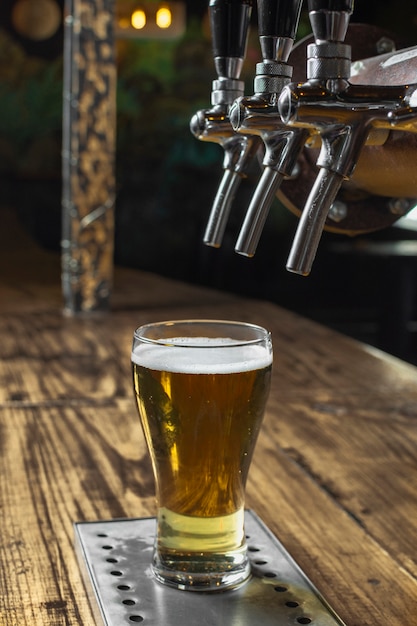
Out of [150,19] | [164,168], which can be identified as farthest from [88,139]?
→ [164,168]

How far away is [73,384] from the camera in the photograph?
146 centimetres

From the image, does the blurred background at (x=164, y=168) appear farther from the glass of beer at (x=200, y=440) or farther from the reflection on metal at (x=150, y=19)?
the glass of beer at (x=200, y=440)

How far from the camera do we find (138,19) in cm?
611

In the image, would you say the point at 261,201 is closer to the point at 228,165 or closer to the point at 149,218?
the point at 228,165

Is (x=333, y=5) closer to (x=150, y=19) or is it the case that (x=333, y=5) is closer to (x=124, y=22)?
(x=124, y=22)

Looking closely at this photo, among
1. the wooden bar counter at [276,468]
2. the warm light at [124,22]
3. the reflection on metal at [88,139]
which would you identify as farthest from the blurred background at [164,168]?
the wooden bar counter at [276,468]

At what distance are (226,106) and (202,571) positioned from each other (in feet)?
1.14

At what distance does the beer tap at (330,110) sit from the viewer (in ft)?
1.66

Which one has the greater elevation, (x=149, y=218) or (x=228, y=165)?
(x=228, y=165)

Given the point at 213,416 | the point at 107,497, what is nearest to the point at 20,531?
the point at 107,497

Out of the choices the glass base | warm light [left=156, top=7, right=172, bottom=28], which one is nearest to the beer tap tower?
the glass base

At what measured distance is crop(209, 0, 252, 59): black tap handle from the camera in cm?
62

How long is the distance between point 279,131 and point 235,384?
0.59ft

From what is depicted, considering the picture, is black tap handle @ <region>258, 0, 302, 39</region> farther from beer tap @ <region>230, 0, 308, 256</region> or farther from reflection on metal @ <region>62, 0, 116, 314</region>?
reflection on metal @ <region>62, 0, 116, 314</region>
